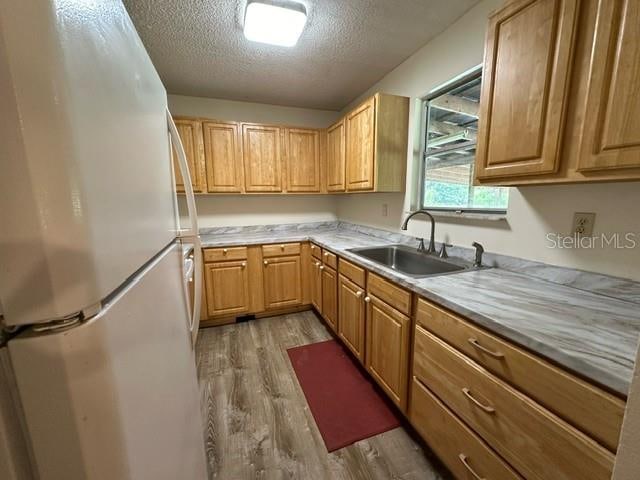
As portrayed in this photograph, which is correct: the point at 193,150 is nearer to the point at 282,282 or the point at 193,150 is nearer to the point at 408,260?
the point at 282,282

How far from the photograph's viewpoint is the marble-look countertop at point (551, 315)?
2.31 feet

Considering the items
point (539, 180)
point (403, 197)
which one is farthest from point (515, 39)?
point (403, 197)

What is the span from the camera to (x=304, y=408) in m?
1.68

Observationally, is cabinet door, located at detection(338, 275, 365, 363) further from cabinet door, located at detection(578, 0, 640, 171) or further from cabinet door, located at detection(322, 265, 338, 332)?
cabinet door, located at detection(578, 0, 640, 171)

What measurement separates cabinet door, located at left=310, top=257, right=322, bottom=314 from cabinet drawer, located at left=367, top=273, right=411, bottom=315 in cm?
100

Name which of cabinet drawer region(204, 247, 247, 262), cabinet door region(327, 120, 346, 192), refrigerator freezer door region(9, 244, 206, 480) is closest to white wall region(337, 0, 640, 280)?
cabinet door region(327, 120, 346, 192)

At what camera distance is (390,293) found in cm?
153

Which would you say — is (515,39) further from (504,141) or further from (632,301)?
(632,301)

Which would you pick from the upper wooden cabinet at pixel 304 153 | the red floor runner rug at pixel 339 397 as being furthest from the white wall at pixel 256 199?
the red floor runner rug at pixel 339 397

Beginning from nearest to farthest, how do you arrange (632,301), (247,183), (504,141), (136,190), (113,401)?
(113,401) < (136,190) < (632,301) < (504,141) < (247,183)

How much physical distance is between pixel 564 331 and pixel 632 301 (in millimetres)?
513

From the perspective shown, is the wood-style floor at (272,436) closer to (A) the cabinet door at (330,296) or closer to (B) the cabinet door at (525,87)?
(A) the cabinet door at (330,296)

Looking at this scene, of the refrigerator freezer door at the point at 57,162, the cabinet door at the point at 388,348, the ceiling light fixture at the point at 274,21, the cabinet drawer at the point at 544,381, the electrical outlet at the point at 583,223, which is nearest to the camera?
the refrigerator freezer door at the point at 57,162

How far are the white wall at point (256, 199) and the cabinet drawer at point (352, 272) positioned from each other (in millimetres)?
1468
